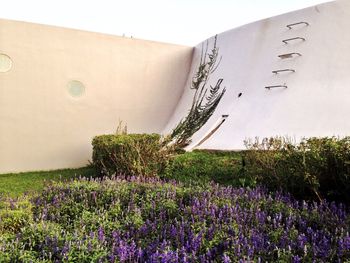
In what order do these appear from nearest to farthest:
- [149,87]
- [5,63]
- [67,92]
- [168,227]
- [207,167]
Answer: [168,227], [207,167], [5,63], [67,92], [149,87]

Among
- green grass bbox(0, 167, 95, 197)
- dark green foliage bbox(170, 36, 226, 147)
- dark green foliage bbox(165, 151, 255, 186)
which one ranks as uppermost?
dark green foliage bbox(170, 36, 226, 147)

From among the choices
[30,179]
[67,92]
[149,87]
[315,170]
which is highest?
[149,87]

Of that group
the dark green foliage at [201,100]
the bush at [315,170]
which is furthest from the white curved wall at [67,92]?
the bush at [315,170]

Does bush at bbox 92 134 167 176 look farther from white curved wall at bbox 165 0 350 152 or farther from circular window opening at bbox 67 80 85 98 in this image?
circular window opening at bbox 67 80 85 98

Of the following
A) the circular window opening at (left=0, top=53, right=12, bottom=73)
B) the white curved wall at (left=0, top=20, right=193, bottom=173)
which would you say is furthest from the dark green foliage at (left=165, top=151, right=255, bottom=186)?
the circular window opening at (left=0, top=53, right=12, bottom=73)

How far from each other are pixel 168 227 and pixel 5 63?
7068 mm

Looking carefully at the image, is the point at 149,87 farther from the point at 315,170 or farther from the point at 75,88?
the point at 315,170

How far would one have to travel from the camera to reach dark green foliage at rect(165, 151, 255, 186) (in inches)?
256

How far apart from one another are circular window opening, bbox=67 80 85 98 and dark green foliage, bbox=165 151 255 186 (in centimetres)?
317

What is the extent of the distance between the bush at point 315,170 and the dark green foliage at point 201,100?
4.28 m

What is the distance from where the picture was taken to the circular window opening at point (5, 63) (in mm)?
8875

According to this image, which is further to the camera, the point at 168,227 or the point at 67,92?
the point at 67,92

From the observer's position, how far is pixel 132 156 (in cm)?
709

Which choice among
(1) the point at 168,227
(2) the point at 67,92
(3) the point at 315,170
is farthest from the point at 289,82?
(1) the point at 168,227
